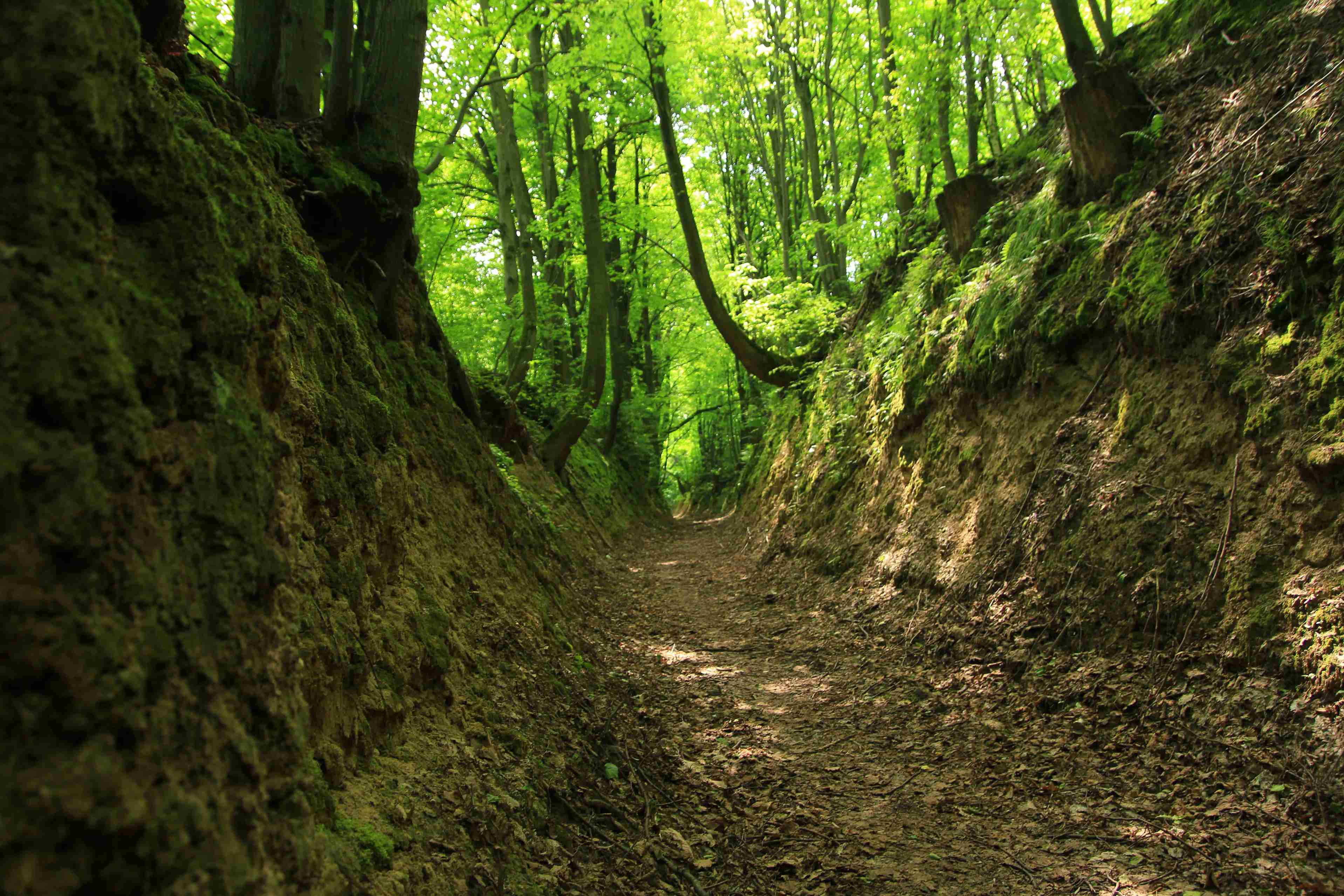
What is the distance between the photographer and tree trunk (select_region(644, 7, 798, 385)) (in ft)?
40.6

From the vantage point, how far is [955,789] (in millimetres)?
4219

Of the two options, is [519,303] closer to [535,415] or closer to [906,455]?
[535,415]

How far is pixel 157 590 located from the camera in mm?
1652

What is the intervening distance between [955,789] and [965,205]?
722 centimetres

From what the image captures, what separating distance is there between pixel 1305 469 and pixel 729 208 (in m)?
24.6

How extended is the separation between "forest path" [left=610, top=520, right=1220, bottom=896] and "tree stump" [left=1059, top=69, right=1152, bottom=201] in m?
4.47

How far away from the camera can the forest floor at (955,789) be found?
10.9 ft

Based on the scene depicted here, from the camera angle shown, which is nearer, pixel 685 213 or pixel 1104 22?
pixel 1104 22

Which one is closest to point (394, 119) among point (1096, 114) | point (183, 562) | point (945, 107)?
point (183, 562)

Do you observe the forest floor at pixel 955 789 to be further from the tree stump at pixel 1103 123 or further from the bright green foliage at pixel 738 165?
the tree stump at pixel 1103 123

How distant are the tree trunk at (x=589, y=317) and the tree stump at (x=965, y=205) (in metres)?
6.18

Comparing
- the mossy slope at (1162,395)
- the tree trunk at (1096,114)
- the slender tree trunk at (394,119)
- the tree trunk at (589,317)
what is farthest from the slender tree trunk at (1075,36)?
the tree trunk at (589,317)

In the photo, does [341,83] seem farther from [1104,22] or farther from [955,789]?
[1104,22]

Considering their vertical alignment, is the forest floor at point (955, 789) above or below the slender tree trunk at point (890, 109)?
below
